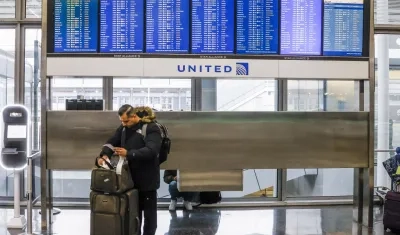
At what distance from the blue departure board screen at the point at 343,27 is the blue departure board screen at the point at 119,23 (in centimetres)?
215

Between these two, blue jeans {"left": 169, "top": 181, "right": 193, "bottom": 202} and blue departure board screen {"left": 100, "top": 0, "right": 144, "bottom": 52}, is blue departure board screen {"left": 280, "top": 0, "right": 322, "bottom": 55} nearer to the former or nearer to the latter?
blue departure board screen {"left": 100, "top": 0, "right": 144, "bottom": 52}

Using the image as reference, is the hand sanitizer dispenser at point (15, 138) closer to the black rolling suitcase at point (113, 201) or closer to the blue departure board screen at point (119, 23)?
the blue departure board screen at point (119, 23)

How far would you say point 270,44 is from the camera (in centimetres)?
524

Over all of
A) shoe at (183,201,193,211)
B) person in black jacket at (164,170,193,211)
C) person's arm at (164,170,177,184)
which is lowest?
shoe at (183,201,193,211)

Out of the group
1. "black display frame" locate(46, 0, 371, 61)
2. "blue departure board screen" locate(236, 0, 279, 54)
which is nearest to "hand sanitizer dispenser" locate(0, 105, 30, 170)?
"black display frame" locate(46, 0, 371, 61)

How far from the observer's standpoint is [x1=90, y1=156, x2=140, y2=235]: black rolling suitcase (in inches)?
158

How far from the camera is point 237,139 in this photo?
5.22 metres

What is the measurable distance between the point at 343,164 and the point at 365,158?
28 cm

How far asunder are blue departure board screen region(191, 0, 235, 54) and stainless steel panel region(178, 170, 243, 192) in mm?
1376

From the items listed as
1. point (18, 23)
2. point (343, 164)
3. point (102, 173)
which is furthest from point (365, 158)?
point (18, 23)

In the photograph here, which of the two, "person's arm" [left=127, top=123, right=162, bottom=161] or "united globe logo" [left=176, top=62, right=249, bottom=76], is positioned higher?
"united globe logo" [left=176, top=62, right=249, bottom=76]

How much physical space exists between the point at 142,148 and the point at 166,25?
169cm

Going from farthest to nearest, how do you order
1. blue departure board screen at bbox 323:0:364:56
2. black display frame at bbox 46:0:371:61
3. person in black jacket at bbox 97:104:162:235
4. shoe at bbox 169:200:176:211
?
shoe at bbox 169:200:176:211 → blue departure board screen at bbox 323:0:364:56 → black display frame at bbox 46:0:371:61 → person in black jacket at bbox 97:104:162:235

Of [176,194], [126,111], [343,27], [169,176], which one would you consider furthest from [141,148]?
[343,27]
